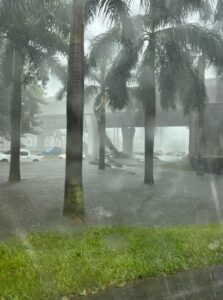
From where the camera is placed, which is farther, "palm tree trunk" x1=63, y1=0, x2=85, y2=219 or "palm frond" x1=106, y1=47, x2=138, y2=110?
"palm frond" x1=106, y1=47, x2=138, y2=110

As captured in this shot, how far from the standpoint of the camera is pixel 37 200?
12.4m

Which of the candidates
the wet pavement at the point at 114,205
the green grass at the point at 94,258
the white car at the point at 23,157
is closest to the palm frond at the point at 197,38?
the wet pavement at the point at 114,205

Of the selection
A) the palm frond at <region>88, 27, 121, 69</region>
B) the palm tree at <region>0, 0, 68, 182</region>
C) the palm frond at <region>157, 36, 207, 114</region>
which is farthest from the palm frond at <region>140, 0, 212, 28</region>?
the palm tree at <region>0, 0, 68, 182</region>

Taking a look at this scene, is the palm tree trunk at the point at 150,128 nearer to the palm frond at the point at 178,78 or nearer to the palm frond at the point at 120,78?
the palm frond at the point at 178,78

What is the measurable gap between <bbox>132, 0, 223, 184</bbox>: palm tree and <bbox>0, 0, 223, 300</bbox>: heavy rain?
42mm

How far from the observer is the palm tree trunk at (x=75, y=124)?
9.77 meters

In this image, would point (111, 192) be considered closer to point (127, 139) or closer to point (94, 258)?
point (94, 258)

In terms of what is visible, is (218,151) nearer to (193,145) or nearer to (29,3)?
(193,145)

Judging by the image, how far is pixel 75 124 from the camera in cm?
980

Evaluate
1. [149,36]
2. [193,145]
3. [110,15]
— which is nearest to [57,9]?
[110,15]

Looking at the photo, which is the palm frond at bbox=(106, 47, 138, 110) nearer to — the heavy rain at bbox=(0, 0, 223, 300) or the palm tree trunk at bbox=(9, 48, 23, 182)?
the heavy rain at bbox=(0, 0, 223, 300)

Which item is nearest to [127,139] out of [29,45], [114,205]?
[29,45]

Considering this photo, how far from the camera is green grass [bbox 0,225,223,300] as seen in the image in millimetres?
4336

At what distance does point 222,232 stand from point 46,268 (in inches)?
121
